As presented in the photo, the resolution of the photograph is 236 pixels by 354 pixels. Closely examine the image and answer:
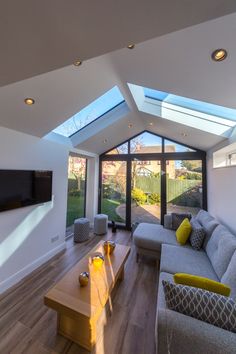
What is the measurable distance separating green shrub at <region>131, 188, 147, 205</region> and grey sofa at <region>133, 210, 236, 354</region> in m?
1.14

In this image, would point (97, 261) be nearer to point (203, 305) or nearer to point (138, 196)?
point (203, 305)

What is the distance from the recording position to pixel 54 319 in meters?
1.81

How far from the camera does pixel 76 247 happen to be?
3.59 m

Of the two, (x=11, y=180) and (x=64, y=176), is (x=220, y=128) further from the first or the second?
(x=11, y=180)

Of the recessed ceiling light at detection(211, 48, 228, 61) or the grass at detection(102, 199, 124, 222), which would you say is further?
the grass at detection(102, 199, 124, 222)

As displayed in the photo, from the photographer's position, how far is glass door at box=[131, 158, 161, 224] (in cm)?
447

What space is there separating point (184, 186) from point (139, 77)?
309 centimetres

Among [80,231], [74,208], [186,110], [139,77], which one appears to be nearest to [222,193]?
[186,110]

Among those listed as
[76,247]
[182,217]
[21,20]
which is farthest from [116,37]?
[76,247]

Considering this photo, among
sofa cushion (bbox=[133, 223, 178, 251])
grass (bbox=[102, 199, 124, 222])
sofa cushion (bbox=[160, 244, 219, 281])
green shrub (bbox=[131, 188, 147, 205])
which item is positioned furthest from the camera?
grass (bbox=[102, 199, 124, 222])

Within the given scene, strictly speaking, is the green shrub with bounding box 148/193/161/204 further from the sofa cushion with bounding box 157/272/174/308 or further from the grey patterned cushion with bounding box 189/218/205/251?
the sofa cushion with bounding box 157/272/174/308

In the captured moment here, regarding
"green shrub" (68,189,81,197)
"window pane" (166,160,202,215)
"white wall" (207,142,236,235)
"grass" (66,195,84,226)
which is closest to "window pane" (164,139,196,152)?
"window pane" (166,160,202,215)

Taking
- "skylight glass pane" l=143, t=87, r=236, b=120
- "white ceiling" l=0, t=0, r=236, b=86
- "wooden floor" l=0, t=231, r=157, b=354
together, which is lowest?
"wooden floor" l=0, t=231, r=157, b=354

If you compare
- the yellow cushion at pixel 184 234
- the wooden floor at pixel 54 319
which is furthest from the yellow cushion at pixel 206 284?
the yellow cushion at pixel 184 234
